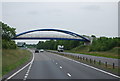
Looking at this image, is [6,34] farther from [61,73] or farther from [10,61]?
[61,73]

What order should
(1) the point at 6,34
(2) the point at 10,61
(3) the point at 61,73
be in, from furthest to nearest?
1. (1) the point at 6,34
2. (2) the point at 10,61
3. (3) the point at 61,73

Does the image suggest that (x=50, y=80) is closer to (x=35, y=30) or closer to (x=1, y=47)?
(x=1, y=47)

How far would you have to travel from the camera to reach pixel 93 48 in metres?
95.5

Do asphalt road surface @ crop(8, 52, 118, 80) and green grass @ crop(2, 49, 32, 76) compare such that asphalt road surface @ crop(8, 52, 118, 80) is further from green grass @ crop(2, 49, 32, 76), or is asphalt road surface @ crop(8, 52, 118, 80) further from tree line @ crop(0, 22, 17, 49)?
tree line @ crop(0, 22, 17, 49)

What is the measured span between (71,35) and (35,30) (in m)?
17.9

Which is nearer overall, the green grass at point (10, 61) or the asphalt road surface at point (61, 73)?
the asphalt road surface at point (61, 73)

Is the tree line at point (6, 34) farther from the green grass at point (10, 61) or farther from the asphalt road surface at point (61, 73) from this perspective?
the asphalt road surface at point (61, 73)

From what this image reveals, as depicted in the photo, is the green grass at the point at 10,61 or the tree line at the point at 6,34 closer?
the green grass at the point at 10,61

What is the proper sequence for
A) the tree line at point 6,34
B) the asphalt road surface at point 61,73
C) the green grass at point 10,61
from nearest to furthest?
the asphalt road surface at point 61,73
the green grass at point 10,61
the tree line at point 6,34

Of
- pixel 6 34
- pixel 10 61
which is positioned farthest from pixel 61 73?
pixel 6 34

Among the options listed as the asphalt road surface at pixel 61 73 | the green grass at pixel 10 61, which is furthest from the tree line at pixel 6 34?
the asphalt road surface at pixel 61 73

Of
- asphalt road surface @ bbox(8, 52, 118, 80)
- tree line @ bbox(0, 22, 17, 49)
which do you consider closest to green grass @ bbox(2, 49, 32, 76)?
asphalt road surface @ bbox(8, 52, 118, 80)

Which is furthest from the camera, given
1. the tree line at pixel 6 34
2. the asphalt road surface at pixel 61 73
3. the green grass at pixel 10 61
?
the tree line at pixel 6 34

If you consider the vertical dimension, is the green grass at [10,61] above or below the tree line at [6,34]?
below
